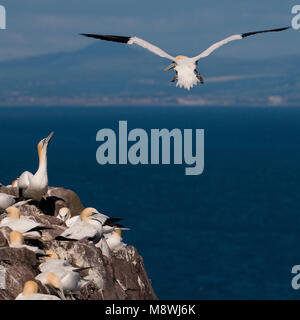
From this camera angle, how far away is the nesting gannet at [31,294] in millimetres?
15383

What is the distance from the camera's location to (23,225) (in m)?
18.7

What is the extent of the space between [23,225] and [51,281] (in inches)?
86.4

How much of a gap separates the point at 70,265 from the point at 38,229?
1381 mm

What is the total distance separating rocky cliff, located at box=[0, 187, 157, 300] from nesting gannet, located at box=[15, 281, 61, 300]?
2.53 feet

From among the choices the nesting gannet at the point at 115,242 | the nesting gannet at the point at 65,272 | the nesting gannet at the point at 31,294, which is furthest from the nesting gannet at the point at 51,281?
the nesting gannet at the point at 115,242

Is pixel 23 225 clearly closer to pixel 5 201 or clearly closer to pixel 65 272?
pixel 65 272

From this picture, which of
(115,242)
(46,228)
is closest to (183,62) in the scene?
(115,242)

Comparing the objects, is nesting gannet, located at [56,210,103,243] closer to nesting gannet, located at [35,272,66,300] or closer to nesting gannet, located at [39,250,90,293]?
nesting gannet, located at [39,250,90,293]

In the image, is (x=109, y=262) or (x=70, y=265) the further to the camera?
(x=109, y=262)

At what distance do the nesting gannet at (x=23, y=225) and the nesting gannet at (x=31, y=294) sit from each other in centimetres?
282

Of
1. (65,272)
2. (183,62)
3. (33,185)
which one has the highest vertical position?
(183,62)

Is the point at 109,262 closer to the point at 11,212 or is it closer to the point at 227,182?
the point at 11,212
